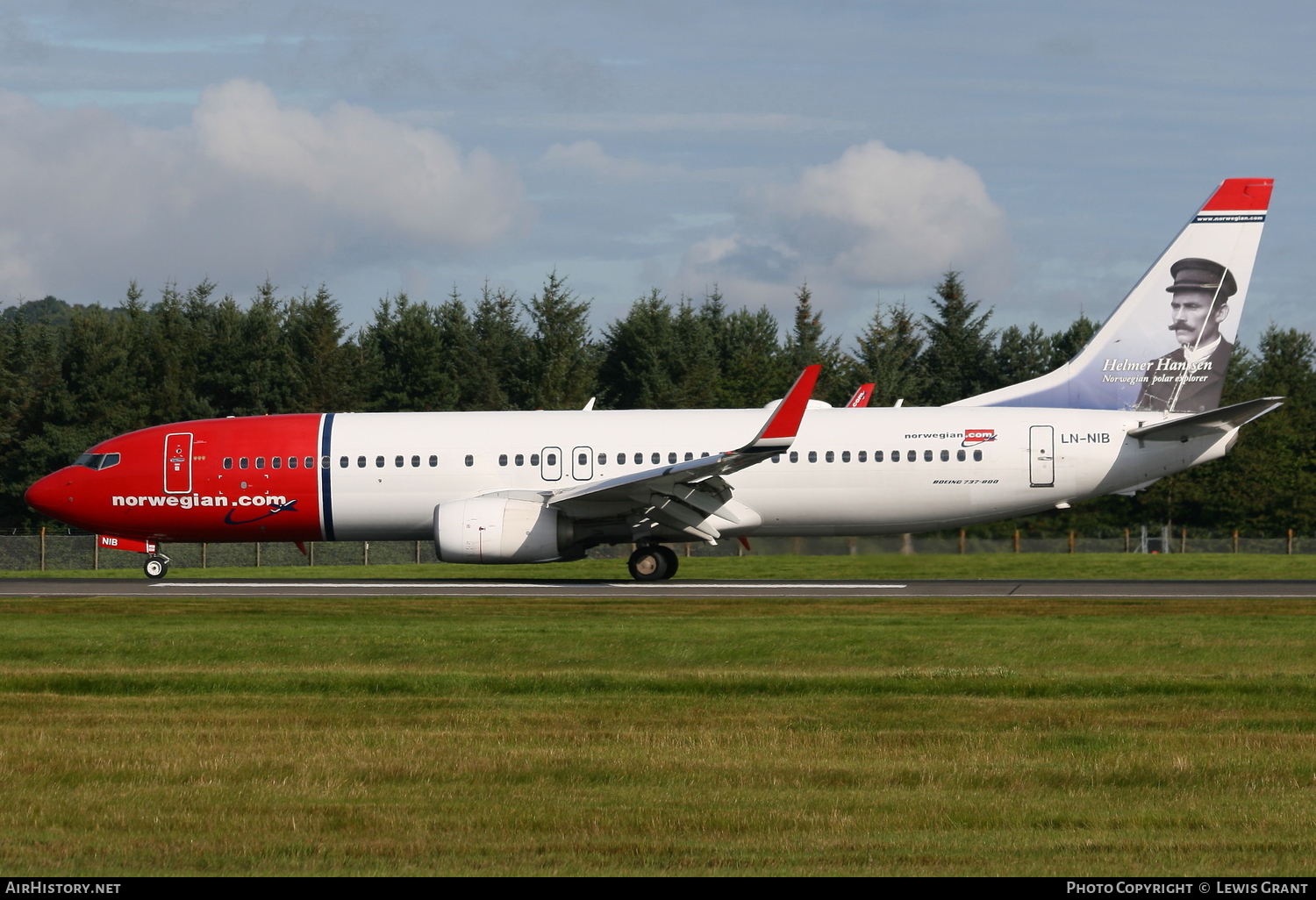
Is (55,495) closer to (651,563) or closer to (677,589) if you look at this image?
(651,563)

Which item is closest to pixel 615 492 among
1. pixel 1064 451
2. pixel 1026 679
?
pixel 1064 451

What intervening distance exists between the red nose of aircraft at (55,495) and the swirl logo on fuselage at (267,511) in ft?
12.0

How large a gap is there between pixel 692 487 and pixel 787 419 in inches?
120

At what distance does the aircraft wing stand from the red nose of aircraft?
36.4ft

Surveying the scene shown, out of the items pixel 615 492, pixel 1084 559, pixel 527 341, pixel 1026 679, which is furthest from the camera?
pixel 527 341

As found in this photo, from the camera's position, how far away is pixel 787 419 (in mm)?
27578

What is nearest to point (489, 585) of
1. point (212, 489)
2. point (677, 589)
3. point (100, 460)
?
point (677, 589)

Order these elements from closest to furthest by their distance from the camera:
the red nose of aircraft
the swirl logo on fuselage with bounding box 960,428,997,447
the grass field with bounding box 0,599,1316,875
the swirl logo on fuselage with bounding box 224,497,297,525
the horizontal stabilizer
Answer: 1. the grass field with bounding box 0,599,1316,875
2. the horizontal stabilizer
3. the swirl logo on fuselage with bounding box 960,428,997,447
4. the swirl logo on fuselage with bounding box 224,497,297,525
5. the red nose of aircraft

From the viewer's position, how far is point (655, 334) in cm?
7575

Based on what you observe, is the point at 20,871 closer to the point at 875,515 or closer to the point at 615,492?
the point at 615,492

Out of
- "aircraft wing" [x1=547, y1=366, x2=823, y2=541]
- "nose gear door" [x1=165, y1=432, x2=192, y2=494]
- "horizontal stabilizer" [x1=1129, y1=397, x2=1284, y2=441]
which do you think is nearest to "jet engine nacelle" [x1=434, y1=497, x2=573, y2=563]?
"aircraft wing" [x1=547, y1=366, x2=823, y2=541]

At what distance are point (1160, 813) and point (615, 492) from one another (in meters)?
20.7

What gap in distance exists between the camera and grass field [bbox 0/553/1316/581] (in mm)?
33188

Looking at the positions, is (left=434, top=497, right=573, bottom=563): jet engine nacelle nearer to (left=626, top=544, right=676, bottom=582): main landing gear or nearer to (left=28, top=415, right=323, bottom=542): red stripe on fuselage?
(left=626, top=544, right=676, bottom=582): main landing gear
